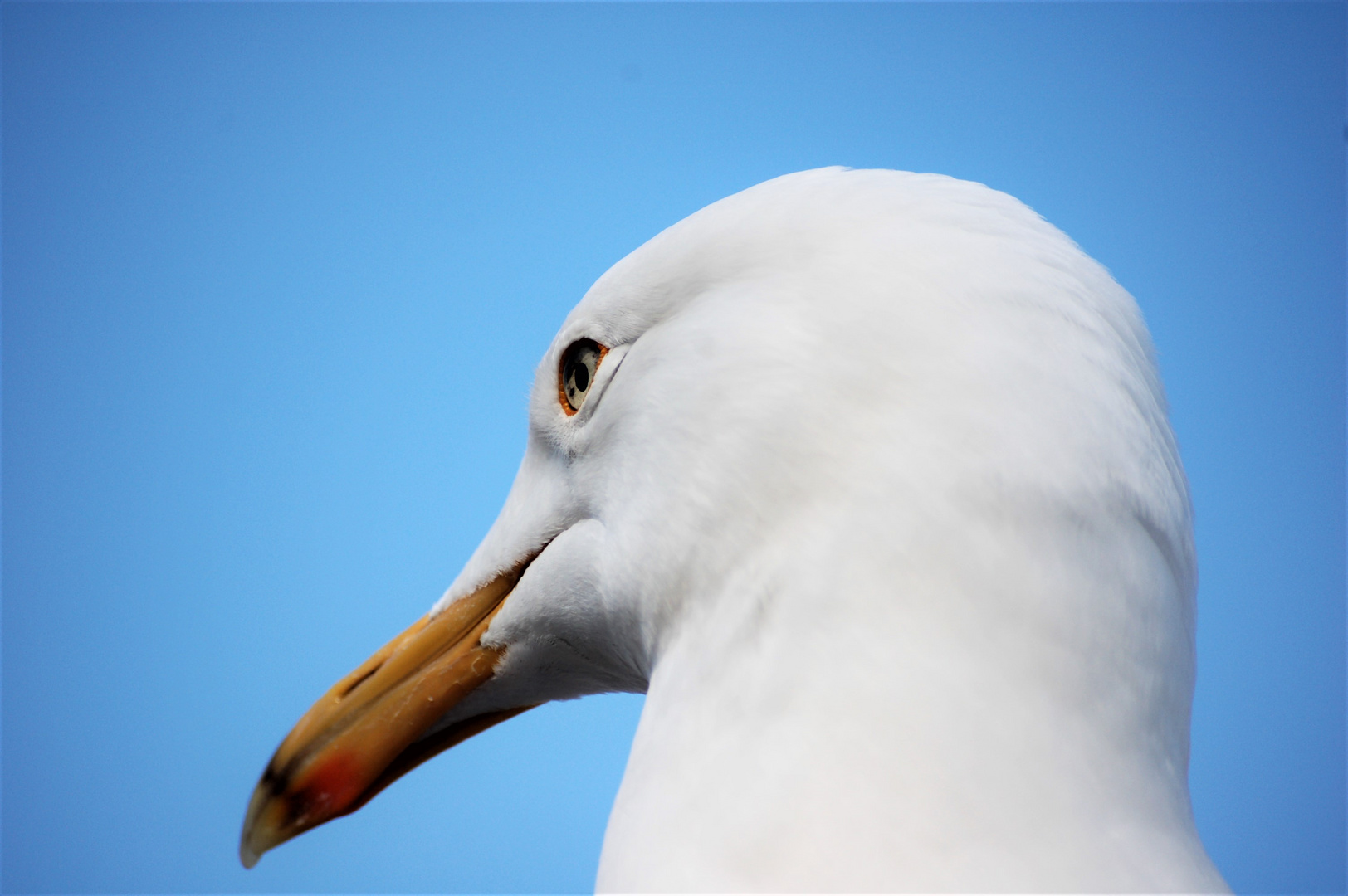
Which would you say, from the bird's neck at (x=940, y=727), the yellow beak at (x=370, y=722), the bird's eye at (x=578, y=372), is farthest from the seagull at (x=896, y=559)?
the yellow beak at (x=370, y=722)

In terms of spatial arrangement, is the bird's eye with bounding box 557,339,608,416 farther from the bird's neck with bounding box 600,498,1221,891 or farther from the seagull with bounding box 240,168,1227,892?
the bird's neck with bounding box 600,498,1221,891

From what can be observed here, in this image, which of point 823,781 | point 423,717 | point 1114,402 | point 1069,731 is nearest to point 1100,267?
point 1114,402

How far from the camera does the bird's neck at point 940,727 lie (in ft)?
2.99

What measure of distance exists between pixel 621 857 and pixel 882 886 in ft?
0.95

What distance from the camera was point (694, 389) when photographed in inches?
49.5

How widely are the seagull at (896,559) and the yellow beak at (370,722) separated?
1.17 ft

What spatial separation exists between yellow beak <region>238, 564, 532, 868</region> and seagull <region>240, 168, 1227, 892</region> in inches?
14.1

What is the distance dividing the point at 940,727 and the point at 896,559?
17cm

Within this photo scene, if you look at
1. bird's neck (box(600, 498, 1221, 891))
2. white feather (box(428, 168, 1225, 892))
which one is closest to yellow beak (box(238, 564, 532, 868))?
white feather (box(428, 168, 1225, 892))

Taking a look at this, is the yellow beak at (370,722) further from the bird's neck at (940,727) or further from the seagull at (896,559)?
the bird's neck at (940,727)

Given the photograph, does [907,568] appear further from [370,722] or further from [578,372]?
[370,722]

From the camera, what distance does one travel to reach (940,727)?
3.12 ft

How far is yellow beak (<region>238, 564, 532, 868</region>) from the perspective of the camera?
162cm

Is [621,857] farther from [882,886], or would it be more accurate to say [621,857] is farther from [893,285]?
[893,285]
